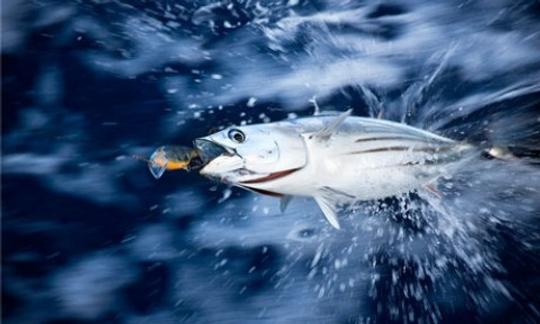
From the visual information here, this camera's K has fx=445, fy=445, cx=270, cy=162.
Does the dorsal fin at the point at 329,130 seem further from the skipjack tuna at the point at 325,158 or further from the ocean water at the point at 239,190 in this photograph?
the ocean water at the point at 239,190

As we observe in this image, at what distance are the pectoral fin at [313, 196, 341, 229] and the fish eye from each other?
0.91 feet

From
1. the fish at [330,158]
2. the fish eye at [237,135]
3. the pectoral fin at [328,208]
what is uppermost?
the fish eye at [237,135]

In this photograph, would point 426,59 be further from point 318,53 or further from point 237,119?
point 237,119

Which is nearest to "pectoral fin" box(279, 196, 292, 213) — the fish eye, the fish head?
the fish head

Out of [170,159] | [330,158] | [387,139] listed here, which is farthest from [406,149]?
[170,159]

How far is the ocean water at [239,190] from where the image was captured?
117cm

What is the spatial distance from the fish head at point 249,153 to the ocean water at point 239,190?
0.14m

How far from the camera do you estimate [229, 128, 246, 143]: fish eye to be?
42.3 inches

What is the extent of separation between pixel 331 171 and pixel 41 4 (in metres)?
0.90

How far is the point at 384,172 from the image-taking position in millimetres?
1212

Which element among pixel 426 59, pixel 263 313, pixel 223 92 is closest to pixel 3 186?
pixel 223 92

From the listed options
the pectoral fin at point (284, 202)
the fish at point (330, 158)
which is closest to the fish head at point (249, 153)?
the fish at point (330, 158)

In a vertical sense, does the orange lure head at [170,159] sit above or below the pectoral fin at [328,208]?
above

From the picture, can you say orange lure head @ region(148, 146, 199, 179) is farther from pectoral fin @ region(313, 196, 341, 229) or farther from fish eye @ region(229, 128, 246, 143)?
pectoral fin @ region(313, 196, 341, 229)
